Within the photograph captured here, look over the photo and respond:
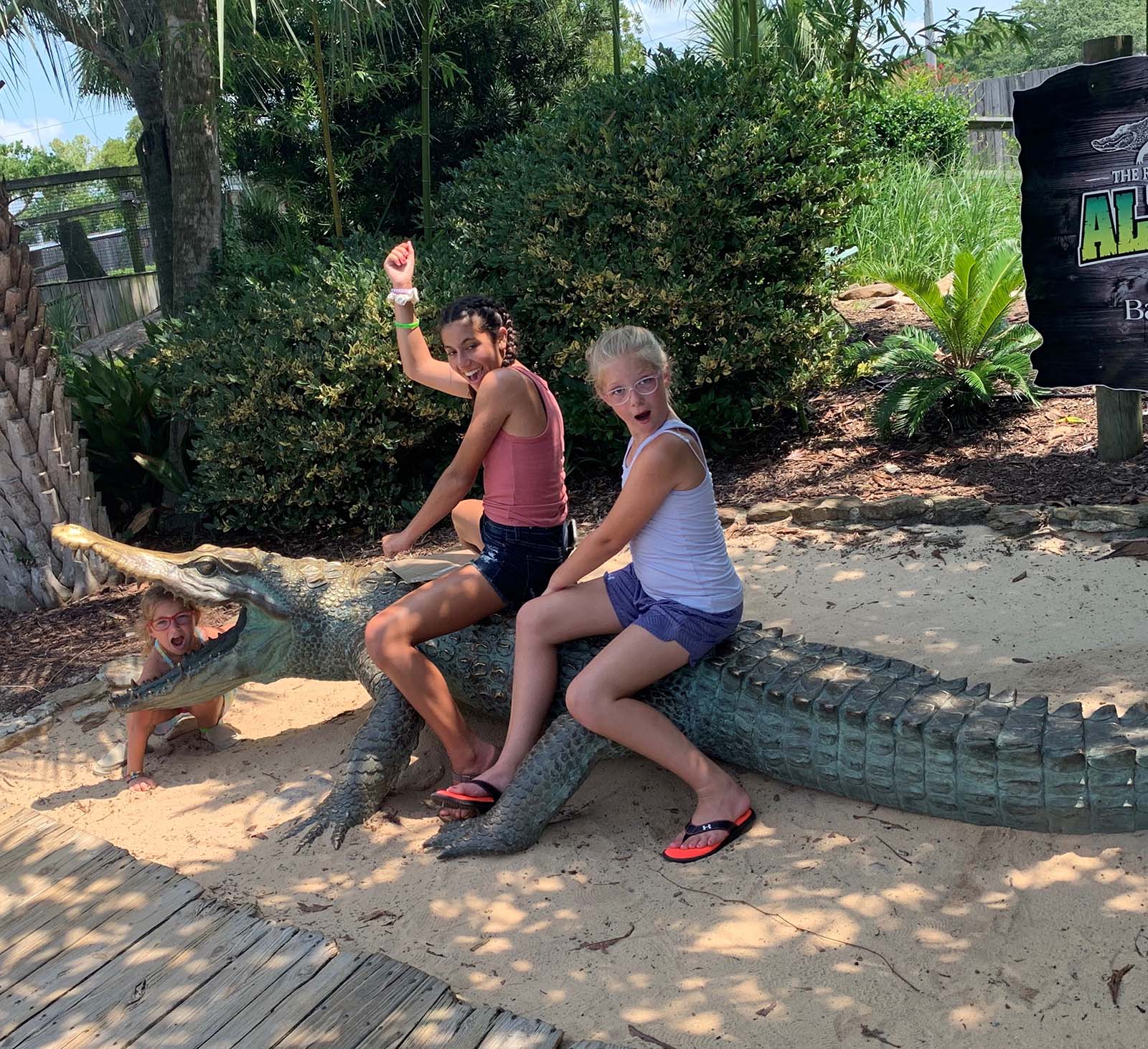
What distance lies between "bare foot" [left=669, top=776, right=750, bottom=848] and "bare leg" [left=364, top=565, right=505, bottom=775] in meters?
0.81

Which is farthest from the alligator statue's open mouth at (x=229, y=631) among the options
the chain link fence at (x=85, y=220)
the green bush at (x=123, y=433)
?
the chain link fence at (x=85, y=220)

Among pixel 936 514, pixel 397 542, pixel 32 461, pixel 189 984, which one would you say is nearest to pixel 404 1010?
pixel 189 984

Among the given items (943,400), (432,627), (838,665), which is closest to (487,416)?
(432,627)

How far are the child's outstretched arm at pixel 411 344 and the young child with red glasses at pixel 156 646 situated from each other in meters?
1.19

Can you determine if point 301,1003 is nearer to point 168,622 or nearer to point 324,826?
point 324,826

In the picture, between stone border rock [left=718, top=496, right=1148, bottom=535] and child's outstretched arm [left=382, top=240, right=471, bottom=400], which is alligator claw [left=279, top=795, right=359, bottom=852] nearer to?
child's outstretched arm [left=382, top=240, right=471, bottom=400]

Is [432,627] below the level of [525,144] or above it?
below

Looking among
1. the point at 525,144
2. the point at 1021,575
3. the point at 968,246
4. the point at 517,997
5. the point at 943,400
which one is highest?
the point at 525,144

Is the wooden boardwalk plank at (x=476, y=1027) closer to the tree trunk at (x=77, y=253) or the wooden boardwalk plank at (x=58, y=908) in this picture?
the wooden boardwalk plank at (x=58, y=908)

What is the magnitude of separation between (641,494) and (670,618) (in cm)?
37

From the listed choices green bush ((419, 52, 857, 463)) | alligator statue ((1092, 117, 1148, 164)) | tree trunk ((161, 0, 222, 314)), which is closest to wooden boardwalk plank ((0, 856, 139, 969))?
green bush ((419, 52, 857, 463))

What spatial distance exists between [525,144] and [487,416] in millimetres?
3725

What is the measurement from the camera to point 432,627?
3.37 meters

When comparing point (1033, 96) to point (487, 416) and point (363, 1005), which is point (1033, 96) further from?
point (363, 1005)
